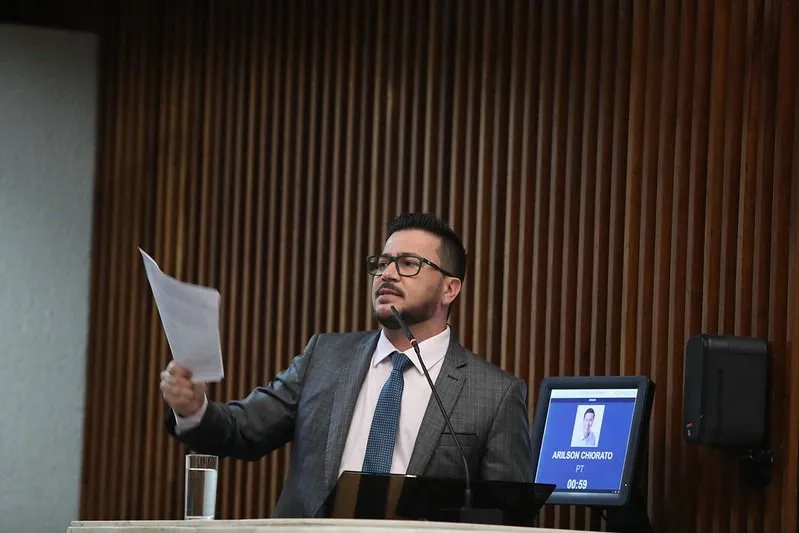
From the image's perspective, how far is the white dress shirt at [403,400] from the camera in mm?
4145

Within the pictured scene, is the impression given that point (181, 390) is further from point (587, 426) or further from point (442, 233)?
point (587, 426)

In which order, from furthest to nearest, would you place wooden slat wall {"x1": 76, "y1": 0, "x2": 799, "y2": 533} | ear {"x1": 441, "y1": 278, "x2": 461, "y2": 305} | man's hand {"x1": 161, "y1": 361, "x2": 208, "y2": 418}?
wooden slat wall {"x1": 76, "y1": 0, "x2": 799, "y2": 533}
ear {"x1": 441, "y1": 278, "x2": 461, "y2": 305}
man's hand {"x1": 161, "y1": 361, "x2": 208, "y2": 418}

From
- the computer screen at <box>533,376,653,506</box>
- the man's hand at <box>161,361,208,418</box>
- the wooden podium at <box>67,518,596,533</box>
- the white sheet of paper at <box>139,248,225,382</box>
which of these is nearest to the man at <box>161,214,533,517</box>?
the man's hand at <box>161,361,208,418</box>

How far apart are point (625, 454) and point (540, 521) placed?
0.79 metres

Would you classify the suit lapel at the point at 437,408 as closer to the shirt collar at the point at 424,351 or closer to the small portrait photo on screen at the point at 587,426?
the shirt collar at the point at 424,351

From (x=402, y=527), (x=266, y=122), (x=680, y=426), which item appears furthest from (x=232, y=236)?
(x=402, y=527)

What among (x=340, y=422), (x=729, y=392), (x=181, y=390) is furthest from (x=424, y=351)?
(x=729, y=392)

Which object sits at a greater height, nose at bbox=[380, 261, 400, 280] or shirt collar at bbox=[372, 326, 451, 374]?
nose at bbox=[380, 261, 400, 280]

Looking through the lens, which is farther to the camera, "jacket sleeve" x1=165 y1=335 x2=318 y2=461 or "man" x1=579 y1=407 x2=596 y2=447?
"man" x1=579 y1=407 x2=596 y2=447

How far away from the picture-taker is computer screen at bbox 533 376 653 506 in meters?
4.88

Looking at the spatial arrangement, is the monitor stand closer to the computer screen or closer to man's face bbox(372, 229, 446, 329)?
the computer screen

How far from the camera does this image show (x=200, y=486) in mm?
3527

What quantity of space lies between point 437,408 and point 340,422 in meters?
0.28

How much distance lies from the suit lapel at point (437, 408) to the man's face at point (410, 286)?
0.15 metres
